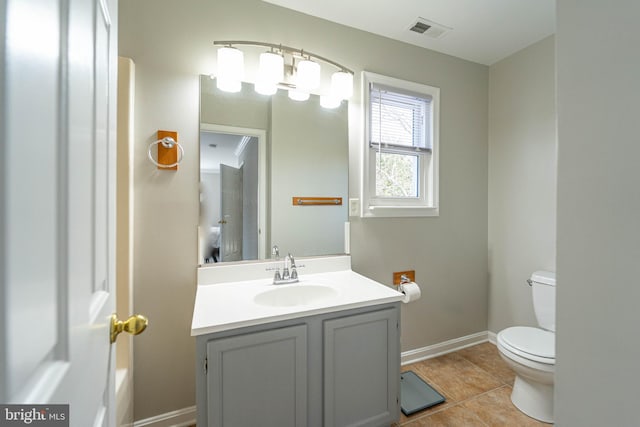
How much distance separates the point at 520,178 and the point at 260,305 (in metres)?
2.18

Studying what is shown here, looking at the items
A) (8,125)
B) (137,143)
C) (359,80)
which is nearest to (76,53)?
(8,125)

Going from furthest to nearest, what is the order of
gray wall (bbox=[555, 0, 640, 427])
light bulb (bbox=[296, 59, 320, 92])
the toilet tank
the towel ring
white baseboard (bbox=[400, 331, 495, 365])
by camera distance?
white baseboard (bbox=[400, 331, 495, 365]) < the toilet tank < light bulb (bbox=[296, 59, 320, 92]) < the towel ring < gray wall (bbox=[555, 0, 640, 427])

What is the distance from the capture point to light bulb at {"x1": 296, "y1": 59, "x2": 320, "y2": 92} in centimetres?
164

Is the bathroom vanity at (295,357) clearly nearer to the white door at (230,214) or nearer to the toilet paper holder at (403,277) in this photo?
the white door at (230,214)

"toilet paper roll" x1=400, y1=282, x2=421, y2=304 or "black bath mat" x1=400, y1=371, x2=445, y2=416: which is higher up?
"toilet paper roll" x1=400, y1=282, x2=421, y2=304

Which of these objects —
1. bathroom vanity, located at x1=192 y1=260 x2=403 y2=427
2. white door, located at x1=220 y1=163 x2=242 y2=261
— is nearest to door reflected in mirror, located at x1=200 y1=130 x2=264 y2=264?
white door, located at x1=220 y1=163 x2=242 y2=261

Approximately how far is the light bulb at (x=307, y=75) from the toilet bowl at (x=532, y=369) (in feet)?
6.34

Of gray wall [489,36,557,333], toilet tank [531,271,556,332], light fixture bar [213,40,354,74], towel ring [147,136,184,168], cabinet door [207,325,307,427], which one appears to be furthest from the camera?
gray wall [489,36,557,333]

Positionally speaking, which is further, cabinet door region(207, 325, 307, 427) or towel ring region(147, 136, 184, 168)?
towel ring region(147, 136, 184, 168)

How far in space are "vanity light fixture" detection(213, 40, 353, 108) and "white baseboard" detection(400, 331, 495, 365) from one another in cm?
192

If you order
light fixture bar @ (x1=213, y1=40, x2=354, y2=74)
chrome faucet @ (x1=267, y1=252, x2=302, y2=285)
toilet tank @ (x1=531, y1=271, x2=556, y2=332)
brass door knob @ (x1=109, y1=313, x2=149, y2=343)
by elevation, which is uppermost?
light fixture bar @ (x1=213, y1=40, x2=354, y2=74)

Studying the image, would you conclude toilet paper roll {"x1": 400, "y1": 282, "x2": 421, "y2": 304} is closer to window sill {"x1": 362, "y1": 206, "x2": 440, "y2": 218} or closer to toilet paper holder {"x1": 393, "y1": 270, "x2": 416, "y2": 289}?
toilet paper holder {"x1": 393, "y1": 270, "x2": 416, "y2": 289}

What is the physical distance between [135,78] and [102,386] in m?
1.43

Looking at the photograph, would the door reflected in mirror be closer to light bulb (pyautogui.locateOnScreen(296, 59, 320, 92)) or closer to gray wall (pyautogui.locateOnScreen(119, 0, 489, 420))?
gray wall (pyautogui.locateOnScreen(119, 0, 489, 420))
